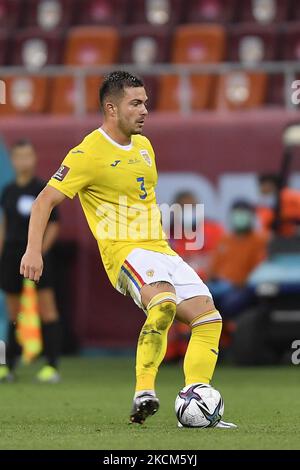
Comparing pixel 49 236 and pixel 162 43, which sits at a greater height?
pixel 162 43

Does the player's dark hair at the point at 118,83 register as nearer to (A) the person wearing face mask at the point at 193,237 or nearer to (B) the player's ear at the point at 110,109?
(B) the player's ear at the point at 110,109

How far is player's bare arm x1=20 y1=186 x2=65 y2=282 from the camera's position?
281 inches

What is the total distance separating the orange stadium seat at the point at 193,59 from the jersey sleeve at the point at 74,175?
26.8 ft

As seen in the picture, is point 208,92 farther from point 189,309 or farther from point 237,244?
point 189,309

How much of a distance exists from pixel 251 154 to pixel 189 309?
8012 millimetres

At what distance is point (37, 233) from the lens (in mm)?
7293

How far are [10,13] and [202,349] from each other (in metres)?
11.8

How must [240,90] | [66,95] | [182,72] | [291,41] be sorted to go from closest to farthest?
[182,72]
[240,90]
[66,95]
[291,41]

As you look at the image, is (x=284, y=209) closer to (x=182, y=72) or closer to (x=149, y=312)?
(x=182, y=72)

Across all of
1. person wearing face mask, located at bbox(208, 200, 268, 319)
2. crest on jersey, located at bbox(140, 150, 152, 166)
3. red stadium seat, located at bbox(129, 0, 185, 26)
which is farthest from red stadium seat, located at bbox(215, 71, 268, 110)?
crest on jersey, located at bbox(140, 150, 152, 166)

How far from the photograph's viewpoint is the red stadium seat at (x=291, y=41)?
1697cm

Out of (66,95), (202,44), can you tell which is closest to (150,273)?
(66,95)

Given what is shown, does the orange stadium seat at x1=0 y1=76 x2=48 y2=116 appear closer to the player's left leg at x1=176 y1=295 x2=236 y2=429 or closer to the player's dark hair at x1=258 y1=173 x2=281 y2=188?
the player's dark hair at x1=258 y1=173 x2=281 y2=188

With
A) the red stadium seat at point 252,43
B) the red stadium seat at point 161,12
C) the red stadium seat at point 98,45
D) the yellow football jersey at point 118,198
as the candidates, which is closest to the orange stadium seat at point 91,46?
the red stadium seat at point 98,45
